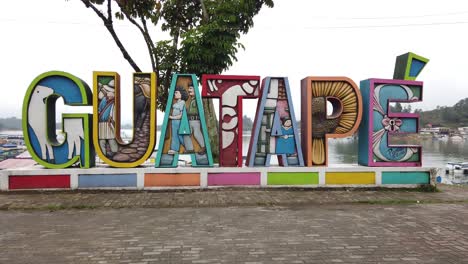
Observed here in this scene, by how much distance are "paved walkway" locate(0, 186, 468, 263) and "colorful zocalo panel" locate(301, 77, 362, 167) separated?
4.37ft

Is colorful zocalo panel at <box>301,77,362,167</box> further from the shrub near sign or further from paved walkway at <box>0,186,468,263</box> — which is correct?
paved walkway at <box>0,186,468,263</box>

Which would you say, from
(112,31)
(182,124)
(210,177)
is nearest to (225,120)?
(182,124)

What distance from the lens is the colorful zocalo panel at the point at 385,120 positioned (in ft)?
28.6

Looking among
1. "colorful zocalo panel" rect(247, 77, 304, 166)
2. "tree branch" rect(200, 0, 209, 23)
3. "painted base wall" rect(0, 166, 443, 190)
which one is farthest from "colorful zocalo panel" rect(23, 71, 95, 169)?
"tree branch" rect(200, 0, 209, 23)

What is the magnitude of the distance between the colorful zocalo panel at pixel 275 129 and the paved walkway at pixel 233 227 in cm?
93

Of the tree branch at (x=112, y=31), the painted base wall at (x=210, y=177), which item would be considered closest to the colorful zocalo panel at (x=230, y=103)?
the painted base wall at (x=210, y=177)

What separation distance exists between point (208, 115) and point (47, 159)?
643cm

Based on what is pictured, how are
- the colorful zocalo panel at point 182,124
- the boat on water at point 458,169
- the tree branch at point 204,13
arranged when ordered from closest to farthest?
1. the colorful zocalo panel at point 182,124
2. the tree branch at point 204,13
3. the boat on water at point 458,169

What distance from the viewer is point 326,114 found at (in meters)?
8.62

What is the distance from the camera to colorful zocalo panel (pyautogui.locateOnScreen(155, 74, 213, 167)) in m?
8.29

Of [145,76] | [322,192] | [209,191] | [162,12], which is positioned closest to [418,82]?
[322,192]

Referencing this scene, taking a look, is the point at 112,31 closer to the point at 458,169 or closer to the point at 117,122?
the point at 117,122

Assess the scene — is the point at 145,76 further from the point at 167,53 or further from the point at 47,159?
the point at 167,53

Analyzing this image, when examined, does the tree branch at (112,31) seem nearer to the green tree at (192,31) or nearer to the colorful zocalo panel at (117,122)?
the green tree at (192,31)
